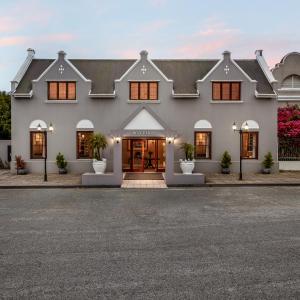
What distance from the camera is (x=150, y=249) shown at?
789cm

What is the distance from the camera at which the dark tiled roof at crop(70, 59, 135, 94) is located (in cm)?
2592

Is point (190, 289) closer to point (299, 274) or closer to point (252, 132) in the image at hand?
point (299, 274)

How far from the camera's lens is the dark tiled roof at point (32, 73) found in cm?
2575

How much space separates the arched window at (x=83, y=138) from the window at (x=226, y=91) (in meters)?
9.76

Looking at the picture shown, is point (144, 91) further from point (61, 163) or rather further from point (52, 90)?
point (61, 163)

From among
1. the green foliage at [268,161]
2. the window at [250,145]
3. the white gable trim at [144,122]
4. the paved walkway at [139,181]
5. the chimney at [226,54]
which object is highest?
the chimney at [226,54]

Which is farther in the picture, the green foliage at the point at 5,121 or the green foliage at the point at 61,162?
the green foliage at the point at 5,121

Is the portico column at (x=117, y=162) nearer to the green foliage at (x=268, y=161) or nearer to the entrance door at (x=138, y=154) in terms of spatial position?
the entrance door at (x=138, y=154)

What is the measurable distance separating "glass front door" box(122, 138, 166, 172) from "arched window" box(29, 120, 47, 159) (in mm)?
6202

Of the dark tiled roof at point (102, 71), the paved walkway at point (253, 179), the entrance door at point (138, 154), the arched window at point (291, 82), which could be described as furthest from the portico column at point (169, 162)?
the arched window at point (291, 82)

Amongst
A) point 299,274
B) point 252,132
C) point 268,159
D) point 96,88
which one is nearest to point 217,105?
point 252,132

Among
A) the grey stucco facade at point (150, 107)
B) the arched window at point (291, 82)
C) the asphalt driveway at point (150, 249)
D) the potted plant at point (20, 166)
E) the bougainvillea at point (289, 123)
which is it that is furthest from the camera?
the arched window at point (291, 82)

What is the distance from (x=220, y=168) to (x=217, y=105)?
4789mm

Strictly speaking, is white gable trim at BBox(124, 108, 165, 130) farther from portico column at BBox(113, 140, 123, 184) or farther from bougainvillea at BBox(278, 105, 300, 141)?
bougainvillea at BBox(278, 105, 300, 141)
